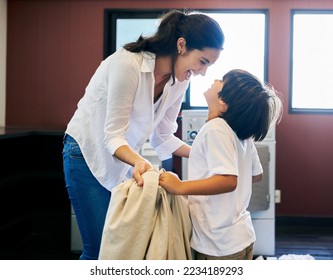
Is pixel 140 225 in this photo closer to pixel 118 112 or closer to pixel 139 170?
pixel 139 170

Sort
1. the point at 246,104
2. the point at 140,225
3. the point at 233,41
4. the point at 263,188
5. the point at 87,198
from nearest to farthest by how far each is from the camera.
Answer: the point at 140,225 → the point at 246,104 → the point at 87,198 → the point at 263,188 → the point at 233,41

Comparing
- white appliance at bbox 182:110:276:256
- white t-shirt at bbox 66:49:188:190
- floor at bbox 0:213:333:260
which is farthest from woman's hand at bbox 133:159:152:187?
floor at bbox 0:213:333:260

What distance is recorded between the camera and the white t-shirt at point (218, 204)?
3.18 ft

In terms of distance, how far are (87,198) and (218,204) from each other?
1.23ft

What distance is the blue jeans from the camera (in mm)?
1171

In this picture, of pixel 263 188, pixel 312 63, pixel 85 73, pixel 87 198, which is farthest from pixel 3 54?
pixel 87 198

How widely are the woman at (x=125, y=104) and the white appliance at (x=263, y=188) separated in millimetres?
1338

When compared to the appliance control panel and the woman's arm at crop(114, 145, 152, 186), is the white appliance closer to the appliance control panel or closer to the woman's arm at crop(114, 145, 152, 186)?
the appliance control panel

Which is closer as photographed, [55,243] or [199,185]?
[199,185]

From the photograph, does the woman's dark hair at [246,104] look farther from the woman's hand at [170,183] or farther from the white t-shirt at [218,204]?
the woman's hand at [170,183]

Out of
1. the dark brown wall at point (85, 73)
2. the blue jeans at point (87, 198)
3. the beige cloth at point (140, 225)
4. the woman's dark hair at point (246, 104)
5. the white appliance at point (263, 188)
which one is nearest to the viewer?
the beige cloth at point (140, 225)

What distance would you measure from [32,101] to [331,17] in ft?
7.73

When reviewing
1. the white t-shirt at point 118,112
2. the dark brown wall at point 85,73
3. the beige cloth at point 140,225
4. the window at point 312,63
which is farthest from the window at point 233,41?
the beige cloth at point 140,225

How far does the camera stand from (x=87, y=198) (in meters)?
1.17
